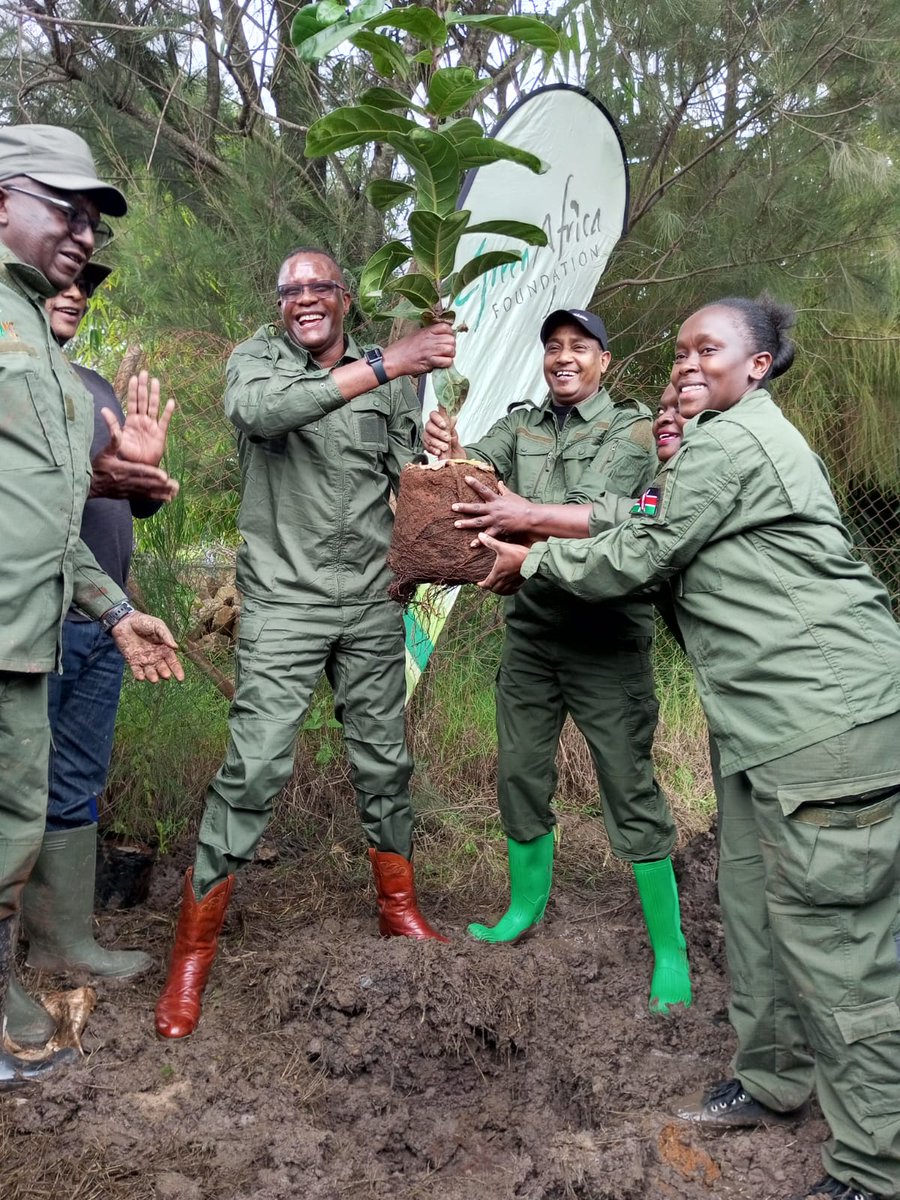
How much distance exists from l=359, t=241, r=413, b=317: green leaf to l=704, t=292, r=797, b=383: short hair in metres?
0.91

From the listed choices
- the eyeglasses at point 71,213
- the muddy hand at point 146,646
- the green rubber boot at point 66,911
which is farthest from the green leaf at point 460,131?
the green rubber boot at point 66,911

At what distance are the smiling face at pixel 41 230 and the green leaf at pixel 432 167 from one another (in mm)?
834

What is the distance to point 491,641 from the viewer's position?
5.05 m

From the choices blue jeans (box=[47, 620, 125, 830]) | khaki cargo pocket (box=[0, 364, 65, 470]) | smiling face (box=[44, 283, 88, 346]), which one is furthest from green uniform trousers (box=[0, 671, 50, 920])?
smiling face (box=[44, 283, 88, 346])

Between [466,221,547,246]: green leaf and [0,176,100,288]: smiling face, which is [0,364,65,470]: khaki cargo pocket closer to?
[0,176,100,288]: smiling face

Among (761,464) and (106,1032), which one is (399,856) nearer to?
(106,1032)

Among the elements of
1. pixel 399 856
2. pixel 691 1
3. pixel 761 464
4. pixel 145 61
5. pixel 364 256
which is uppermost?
pixel 691 1

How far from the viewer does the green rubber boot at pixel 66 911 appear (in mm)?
3150

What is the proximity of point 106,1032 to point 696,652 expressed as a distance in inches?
74.8

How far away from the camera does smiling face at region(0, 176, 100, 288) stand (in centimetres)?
248

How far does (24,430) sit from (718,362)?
1637 mm

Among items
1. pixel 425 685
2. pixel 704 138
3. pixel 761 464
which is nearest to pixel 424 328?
pixel 761 464

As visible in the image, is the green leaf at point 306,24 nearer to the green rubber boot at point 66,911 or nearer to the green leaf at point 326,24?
the green leaf at point 326,24

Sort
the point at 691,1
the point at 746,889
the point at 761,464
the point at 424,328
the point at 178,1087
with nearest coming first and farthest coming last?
the point at 761,464
the point at 746,889
the point at 178,1087
the point at 424,328
the point at 691,1
